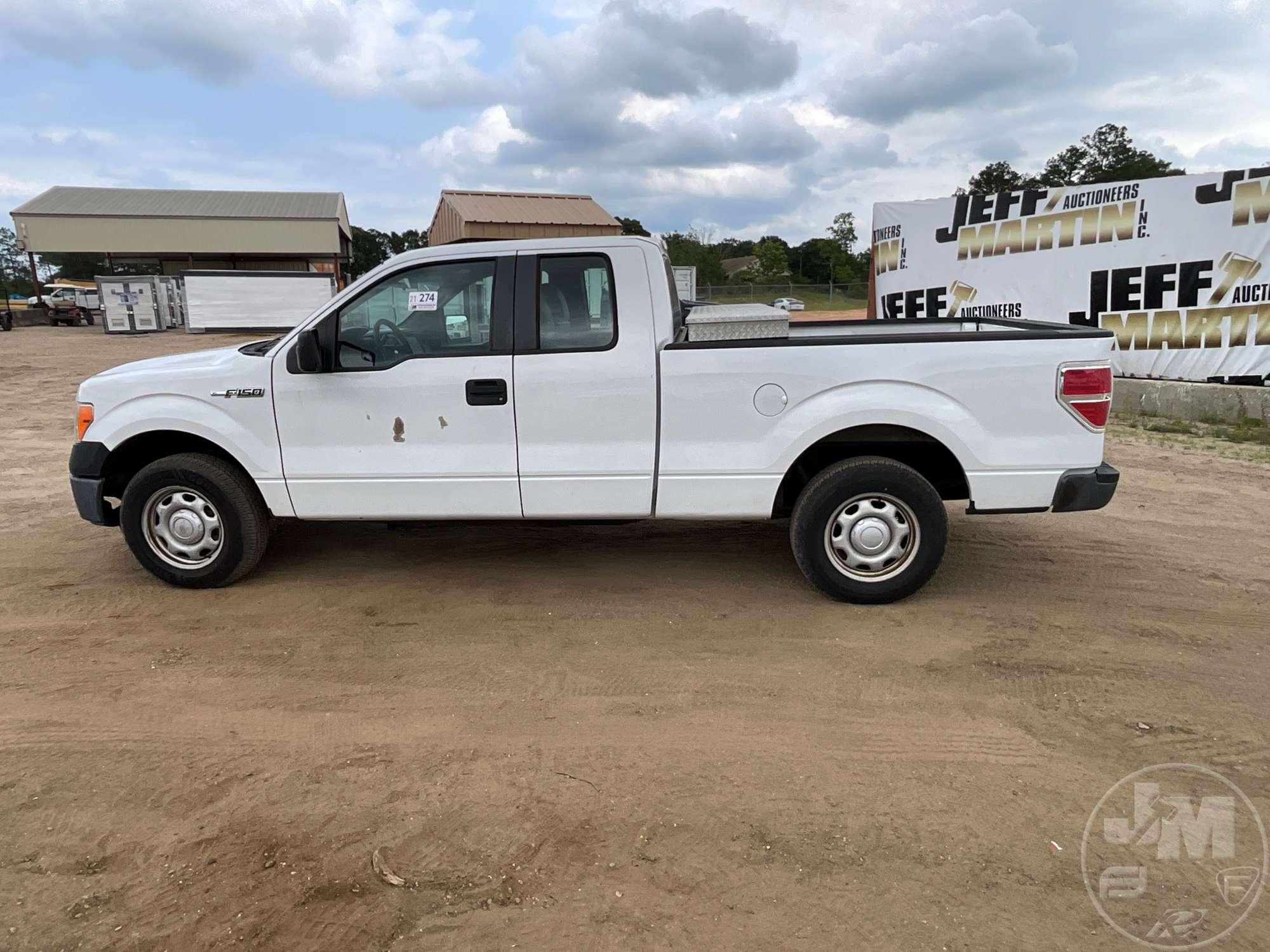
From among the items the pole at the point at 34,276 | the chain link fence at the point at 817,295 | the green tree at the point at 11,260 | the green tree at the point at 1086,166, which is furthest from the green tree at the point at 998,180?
the green tree at the point at 11,260

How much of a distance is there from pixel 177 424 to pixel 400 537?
5.76 feet

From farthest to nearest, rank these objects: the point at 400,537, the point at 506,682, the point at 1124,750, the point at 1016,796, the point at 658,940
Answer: the point at 400,537 < the point at 506,682 < the point at 1124,750 < the point at 1016,796 < the point at 658,940

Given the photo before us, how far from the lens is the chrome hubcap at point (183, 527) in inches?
194

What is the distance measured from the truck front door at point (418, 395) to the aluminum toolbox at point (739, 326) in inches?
41.5

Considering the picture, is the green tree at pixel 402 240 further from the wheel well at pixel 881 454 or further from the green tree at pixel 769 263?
the wheel well at pixel 881 454

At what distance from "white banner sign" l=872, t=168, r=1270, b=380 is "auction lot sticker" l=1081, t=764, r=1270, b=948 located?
25.8ft

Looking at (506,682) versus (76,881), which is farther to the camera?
(506,682)

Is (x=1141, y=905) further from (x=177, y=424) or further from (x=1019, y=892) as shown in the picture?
(x=177, y=424)

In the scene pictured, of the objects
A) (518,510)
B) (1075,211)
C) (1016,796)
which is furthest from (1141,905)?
(1075,211)

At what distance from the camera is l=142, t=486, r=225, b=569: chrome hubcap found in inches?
194

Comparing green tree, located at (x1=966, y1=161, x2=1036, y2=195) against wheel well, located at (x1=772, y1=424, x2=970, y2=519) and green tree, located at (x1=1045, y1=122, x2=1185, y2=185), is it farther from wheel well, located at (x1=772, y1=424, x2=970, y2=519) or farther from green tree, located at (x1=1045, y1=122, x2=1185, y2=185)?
wheel well, located at (x1=772, y1=424, x2=970, y2=519)

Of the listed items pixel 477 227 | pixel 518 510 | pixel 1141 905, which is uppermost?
pixel 477 227

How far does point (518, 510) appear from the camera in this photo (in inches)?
185

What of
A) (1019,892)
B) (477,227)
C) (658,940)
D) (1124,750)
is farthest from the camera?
(477,227)
